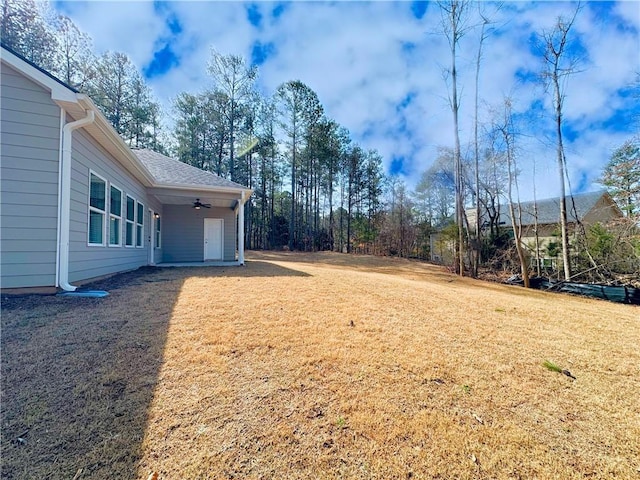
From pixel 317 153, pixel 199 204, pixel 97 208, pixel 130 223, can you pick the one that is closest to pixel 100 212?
pixel 97 208

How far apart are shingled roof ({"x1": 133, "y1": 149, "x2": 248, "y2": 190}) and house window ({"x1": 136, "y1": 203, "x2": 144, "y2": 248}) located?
0.97 metres

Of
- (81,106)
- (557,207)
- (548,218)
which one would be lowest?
(548,218)

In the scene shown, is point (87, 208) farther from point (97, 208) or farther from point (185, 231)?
point (185, 231)

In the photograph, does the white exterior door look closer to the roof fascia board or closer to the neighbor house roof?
the roof fascia board

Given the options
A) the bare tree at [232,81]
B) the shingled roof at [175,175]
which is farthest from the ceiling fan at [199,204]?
the bare tree at [232,81]

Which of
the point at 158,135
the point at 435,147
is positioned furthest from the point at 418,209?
the point at 158,135

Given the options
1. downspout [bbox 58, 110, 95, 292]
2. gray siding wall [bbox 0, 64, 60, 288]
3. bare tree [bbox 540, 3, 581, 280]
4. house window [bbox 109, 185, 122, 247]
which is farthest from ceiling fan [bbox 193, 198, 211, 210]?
bare tree [bbox 540, 3, 581, 280]

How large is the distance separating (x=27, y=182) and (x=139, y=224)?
14.3 ft

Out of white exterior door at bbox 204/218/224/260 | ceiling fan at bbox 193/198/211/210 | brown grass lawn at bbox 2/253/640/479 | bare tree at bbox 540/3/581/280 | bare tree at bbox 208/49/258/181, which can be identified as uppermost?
bare tree at bbox 208/49/258/181

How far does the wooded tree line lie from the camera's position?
11.3 m

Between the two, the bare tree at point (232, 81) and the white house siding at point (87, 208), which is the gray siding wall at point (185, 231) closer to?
the white house siding at point (87, 208)

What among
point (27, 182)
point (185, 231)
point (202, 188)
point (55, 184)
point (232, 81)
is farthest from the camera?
point (232, 81)

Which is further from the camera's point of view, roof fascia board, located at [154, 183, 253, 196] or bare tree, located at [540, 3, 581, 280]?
bare tree, located at [540, 3, 581, 280]

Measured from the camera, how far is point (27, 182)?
3.93 m
